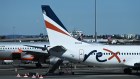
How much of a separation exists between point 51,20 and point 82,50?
4702 mm

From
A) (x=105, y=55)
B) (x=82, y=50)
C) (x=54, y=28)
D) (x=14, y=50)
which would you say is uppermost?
(x=54, y=28)

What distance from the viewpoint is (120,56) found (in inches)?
1548

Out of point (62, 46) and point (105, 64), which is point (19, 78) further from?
point (105, 64)

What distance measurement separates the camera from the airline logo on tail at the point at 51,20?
3638cm

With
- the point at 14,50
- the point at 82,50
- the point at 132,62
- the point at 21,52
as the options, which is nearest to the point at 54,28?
the point at 82,50

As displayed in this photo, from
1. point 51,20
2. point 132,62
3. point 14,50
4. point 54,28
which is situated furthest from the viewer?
point 14,50

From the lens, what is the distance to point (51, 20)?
3644 centimetres

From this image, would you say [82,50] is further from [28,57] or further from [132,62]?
[28,57]

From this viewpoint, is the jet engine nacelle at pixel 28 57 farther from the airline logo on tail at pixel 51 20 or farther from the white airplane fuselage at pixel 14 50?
the airline logo on tail at pixel 51 20

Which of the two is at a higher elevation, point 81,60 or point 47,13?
point 47,13

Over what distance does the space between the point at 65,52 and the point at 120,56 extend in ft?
21.2

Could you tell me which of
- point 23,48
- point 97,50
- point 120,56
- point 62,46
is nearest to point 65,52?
point 62,46

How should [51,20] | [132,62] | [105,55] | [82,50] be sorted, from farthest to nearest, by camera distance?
[132,62], [105,55], [82,50], [51,20]

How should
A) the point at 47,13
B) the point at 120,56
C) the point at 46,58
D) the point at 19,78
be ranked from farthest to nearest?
1. the point at 46,58
2. the point at 120,56
3. the point at 47,13
4. the point at 19,78
